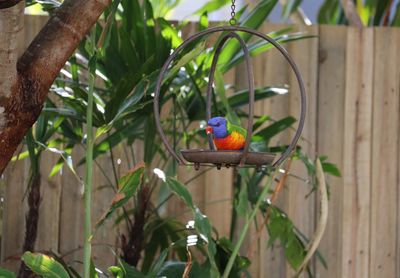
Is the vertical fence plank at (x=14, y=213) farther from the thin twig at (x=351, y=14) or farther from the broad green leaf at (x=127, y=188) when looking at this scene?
the thin twig at (x=351, y=14)

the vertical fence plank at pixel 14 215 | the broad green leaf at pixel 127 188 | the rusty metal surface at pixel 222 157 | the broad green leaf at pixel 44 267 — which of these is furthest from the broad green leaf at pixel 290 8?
the rusty metal surface at pixel 222 157

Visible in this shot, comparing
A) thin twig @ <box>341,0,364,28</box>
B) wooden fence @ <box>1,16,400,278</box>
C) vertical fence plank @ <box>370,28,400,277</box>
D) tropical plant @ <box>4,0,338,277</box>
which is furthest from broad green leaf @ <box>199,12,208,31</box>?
thin twig @ <box>341,0,364,28</box>

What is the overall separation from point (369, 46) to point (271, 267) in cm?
121

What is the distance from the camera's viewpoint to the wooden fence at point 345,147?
4156mm

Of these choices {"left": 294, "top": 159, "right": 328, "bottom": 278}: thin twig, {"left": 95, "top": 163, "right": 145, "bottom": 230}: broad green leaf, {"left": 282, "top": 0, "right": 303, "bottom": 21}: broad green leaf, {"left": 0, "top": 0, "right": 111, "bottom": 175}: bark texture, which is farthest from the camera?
{"left": 282, "top": 0, "right": 303, "bottom": 21}: broad green leaf

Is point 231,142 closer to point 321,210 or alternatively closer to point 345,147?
point 321,210

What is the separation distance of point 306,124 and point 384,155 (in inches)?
16.8

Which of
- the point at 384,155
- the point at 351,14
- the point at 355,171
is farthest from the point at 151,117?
the point at 351,14

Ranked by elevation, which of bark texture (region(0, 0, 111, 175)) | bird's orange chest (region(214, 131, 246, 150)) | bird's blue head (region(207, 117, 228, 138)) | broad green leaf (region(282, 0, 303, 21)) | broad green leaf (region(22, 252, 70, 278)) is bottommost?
broad green leaf (region(22, 252, 70, 278))

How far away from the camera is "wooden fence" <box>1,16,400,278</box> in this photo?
13.6ft

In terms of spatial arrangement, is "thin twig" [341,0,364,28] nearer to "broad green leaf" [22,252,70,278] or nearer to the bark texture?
the bark texture

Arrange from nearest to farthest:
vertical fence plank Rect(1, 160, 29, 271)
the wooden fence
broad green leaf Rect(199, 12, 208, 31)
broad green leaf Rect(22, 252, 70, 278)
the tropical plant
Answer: broad green leaf Rect(22, 252, 70, 278) < the tropical plant < broad green leaf Rect(199, 12, 208, 31) < vertical fence plank Rect(1, 160, 29, 271) < the wooden fence

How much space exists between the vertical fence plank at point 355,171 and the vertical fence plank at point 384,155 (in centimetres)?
4

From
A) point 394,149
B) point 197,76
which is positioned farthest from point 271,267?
point 197,76
